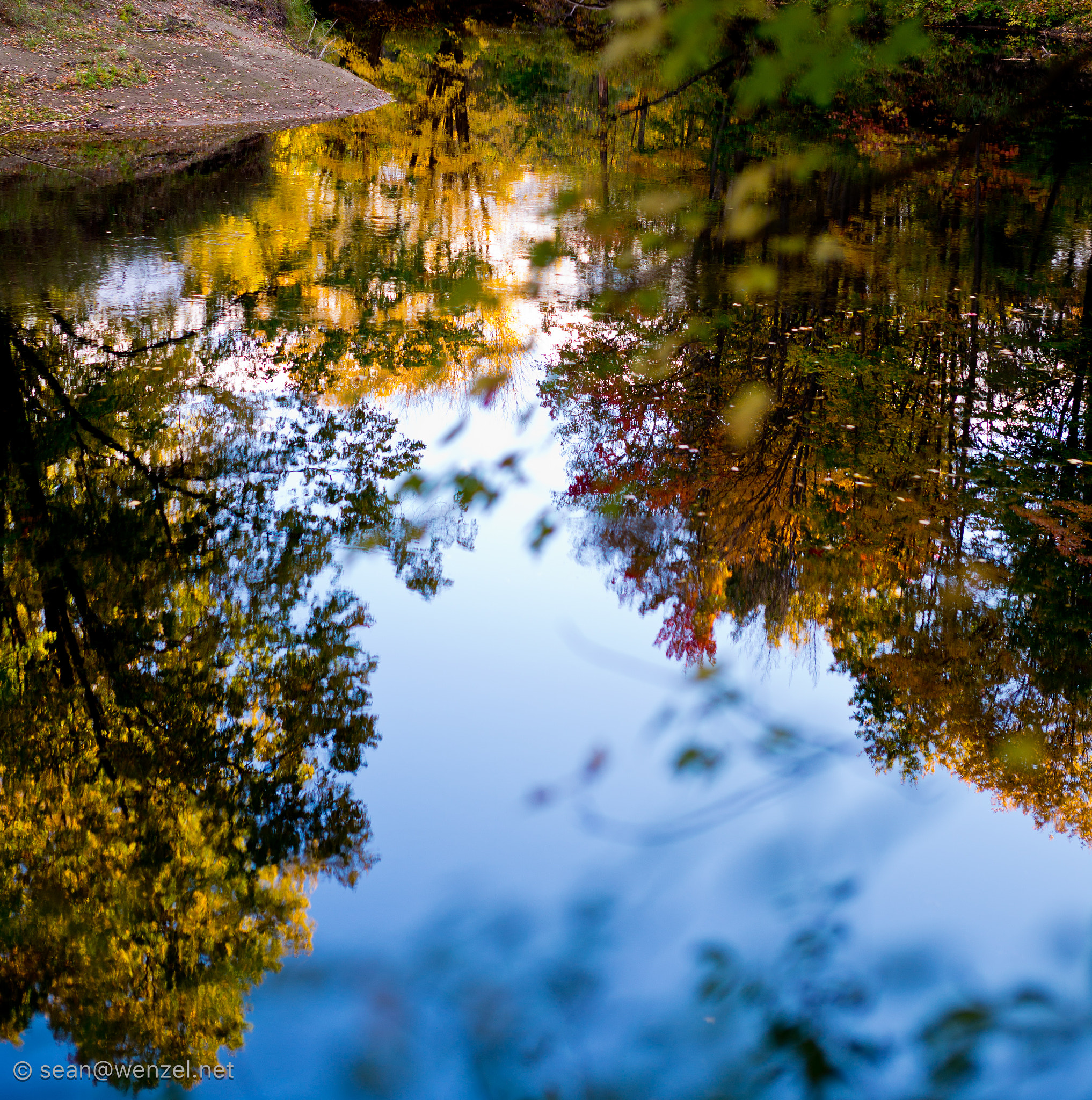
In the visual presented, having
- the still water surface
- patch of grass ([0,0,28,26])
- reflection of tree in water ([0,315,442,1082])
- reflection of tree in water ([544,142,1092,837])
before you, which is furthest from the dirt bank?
reflection of tree in water ([544,142,1092,837])

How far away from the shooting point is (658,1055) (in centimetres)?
290

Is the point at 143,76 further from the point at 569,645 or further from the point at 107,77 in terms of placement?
→ the point at 569,645

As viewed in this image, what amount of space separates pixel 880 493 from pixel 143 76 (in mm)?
→ 21415

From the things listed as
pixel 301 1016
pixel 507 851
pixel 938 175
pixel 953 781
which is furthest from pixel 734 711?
pixel 938 175

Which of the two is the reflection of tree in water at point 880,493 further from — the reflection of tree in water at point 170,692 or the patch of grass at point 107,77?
the patch of grass at point 107,77

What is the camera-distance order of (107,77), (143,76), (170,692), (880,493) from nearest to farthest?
(170,692)
(880,493)
(107,77)
(143,76)

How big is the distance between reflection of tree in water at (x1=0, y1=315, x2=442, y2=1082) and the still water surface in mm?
20

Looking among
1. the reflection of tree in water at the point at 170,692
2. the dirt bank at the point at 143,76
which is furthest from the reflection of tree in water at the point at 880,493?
the dirt bank at the point at 143,76

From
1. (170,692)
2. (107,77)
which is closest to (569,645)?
(170,692)

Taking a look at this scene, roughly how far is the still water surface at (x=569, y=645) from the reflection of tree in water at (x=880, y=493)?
3cm

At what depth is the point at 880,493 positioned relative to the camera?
6.92 metres

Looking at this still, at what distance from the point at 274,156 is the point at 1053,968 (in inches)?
745

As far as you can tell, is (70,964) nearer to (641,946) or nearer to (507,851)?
(507,851)

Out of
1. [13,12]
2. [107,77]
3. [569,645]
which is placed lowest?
[569,645]
